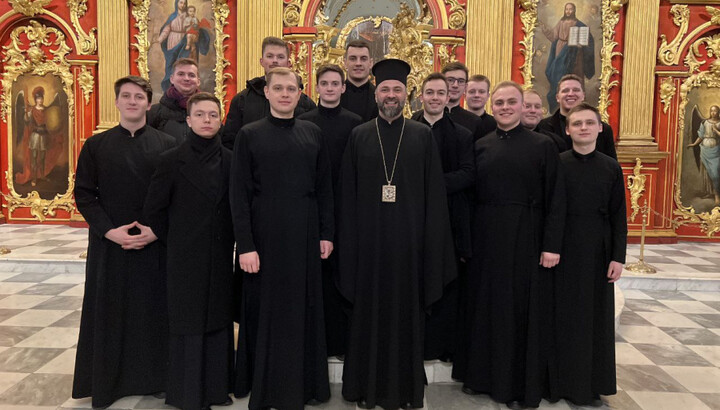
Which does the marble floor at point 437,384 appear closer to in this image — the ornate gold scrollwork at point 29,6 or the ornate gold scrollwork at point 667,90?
the ornate gold scrollwork at point 667,90

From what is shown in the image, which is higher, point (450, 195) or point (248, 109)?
point (248, 109)

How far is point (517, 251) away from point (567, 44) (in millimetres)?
7483

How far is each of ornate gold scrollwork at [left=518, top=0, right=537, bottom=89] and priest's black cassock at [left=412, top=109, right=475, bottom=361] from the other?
6.41 meters

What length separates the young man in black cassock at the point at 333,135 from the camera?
3.77 meters

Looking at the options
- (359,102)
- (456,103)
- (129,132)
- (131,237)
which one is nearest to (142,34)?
(359,102)

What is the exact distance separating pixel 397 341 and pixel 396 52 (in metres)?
7.04

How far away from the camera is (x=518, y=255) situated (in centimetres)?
348

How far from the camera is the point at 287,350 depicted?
10.7ft

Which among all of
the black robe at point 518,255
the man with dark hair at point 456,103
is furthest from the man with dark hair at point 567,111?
the black robe at point 518,255

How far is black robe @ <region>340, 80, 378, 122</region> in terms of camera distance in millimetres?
4266

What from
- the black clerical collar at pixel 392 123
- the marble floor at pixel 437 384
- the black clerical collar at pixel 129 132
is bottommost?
the marble floor at pixel 437 384

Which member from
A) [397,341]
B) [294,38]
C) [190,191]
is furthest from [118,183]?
[294,38]

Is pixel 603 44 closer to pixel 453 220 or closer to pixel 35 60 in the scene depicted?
pixel 453 220

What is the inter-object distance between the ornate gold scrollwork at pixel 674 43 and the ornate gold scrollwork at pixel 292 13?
669cm
